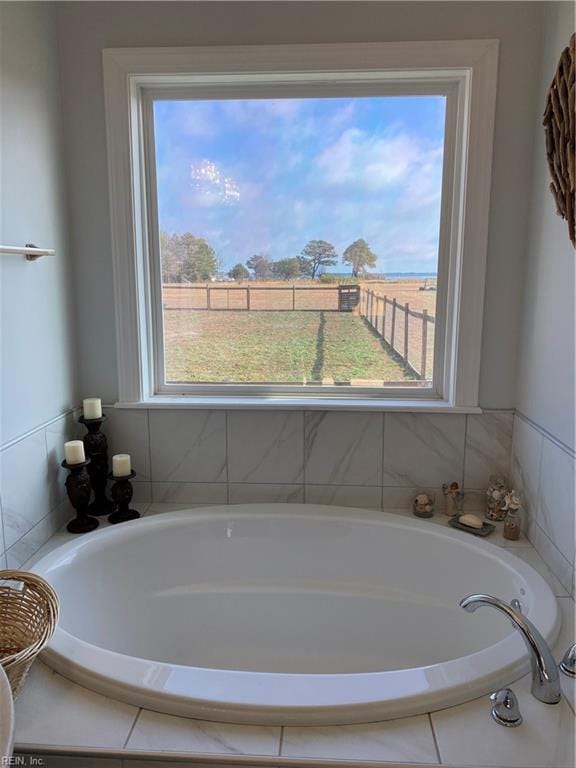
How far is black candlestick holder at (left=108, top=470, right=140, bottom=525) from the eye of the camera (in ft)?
6.51

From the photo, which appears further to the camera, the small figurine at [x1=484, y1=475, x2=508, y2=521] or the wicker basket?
the small figurine at [x1=484, y1=475, x2=508, y2=521]

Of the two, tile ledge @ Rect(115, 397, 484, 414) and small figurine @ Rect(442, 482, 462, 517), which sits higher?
tile ledge @ Rect(115, 397, 484, 414)

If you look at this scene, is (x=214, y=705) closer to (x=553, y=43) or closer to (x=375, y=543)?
(x=375, y=543)

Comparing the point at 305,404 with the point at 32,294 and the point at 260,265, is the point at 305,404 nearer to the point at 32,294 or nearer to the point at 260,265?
the point at 260,265

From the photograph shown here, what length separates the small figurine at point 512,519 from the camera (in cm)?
182

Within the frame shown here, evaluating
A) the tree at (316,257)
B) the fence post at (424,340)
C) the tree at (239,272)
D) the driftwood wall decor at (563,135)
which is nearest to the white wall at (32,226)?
the tree at (239,272)

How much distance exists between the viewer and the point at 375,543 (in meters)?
1.95

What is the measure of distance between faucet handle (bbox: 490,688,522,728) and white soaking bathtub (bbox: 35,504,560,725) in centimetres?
36

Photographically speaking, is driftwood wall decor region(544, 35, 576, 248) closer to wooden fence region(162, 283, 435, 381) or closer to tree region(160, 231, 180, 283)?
wooden fence region(162, 283, 435, 381)

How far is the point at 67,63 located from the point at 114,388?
3.90 ft

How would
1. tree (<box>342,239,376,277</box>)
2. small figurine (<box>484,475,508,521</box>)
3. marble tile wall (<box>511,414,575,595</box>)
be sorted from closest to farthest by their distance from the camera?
marble tile wall (<box>511,414,575,595</box>), small figurine (<box>484,475,508,521</box>), tree (<box>342,239,376,277</box>)

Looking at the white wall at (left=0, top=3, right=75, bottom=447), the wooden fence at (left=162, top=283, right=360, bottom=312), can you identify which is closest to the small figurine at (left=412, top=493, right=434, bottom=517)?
the wooden fence at (left=162, top=283, right=360, bottom=312)

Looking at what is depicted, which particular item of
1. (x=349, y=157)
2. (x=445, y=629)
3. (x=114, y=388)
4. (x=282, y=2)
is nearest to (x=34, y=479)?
(x=114, y=388)

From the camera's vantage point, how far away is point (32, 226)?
174 centimetres
